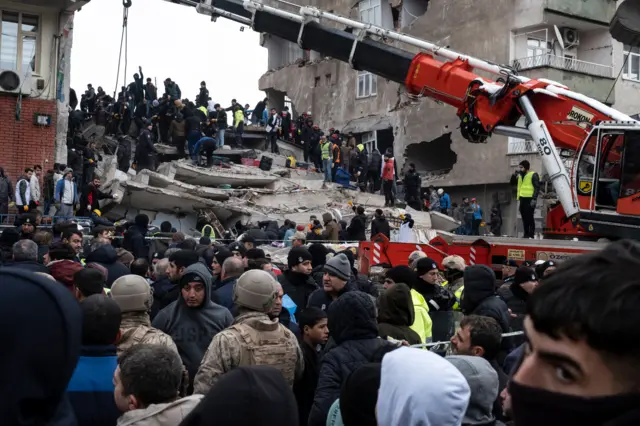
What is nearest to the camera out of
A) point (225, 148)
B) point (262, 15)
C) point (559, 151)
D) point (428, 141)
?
point (559, 151)

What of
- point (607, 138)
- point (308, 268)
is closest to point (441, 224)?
point (607, 138)

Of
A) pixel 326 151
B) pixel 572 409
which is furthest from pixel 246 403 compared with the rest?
pixel 326 151

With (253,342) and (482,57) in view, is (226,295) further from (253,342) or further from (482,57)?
(482,57)

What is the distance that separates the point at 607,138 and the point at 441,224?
49.2 ft

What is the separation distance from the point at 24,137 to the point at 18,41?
94.5 inches

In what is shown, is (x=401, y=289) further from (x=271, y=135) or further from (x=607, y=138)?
(x=271, y=135)

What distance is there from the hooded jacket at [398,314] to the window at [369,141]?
33.2m

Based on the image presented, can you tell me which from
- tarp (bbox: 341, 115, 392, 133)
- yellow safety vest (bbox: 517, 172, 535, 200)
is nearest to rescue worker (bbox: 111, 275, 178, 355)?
yellow safety vest (bbox: 517, 172, 535, 200)

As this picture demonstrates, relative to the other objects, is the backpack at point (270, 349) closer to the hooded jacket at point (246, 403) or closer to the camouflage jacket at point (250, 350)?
the camouflage jacket at point (250, 350)

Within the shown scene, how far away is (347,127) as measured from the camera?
40.5 meters

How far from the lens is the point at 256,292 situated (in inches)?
203

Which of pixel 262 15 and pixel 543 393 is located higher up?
pixel 262 15

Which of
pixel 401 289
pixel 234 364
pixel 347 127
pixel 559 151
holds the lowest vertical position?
pixel 234 364

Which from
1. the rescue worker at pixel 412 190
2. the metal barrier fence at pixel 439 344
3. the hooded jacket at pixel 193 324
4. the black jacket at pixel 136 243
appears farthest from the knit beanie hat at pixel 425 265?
the rescue worker at pixel 412 190
